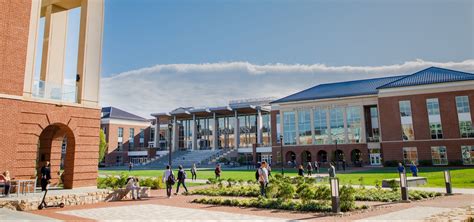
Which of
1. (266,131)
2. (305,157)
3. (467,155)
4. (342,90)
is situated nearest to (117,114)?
(266,131)

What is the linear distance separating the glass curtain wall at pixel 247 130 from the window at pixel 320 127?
739 inches

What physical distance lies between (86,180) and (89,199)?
8.17 feet

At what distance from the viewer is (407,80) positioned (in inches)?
1930

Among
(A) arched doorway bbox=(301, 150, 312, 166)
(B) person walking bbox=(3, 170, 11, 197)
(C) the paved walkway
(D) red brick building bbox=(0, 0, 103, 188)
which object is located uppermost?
(D) red brick building bbox=(0, 0, 103, 188)

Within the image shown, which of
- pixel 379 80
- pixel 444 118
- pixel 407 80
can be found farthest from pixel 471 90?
pixel 379 80

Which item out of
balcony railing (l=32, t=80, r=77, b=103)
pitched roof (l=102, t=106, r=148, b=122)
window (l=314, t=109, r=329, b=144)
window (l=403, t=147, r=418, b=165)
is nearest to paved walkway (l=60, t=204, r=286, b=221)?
balcony railing (l=32, t=80, r=77, b=103)

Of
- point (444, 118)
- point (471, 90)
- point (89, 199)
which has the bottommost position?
point (89, 199)

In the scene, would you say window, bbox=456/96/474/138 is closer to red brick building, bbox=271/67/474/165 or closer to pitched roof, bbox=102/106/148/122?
red brick building, bbox=271/67/474/165

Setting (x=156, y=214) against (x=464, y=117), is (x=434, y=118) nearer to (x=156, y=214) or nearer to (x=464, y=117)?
(x=464, y=117)

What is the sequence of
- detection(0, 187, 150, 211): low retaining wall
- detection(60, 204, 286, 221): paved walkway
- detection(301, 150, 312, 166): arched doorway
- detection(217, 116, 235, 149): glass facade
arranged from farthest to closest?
detection(217, 116, 235, 149): glass facade, detection(301, 150, 312, 166): arched doorway, detection(0, 187, 150, 211): low retaining wall, detection(60, 204, 286, 221): paved walkway

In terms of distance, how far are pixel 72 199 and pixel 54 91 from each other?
5845mm

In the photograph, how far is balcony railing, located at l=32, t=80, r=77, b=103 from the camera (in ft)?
54.1

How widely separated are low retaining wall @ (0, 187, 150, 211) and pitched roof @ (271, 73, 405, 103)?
43.7 m

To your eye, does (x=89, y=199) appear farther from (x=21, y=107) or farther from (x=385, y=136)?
(x=385, y=136)
